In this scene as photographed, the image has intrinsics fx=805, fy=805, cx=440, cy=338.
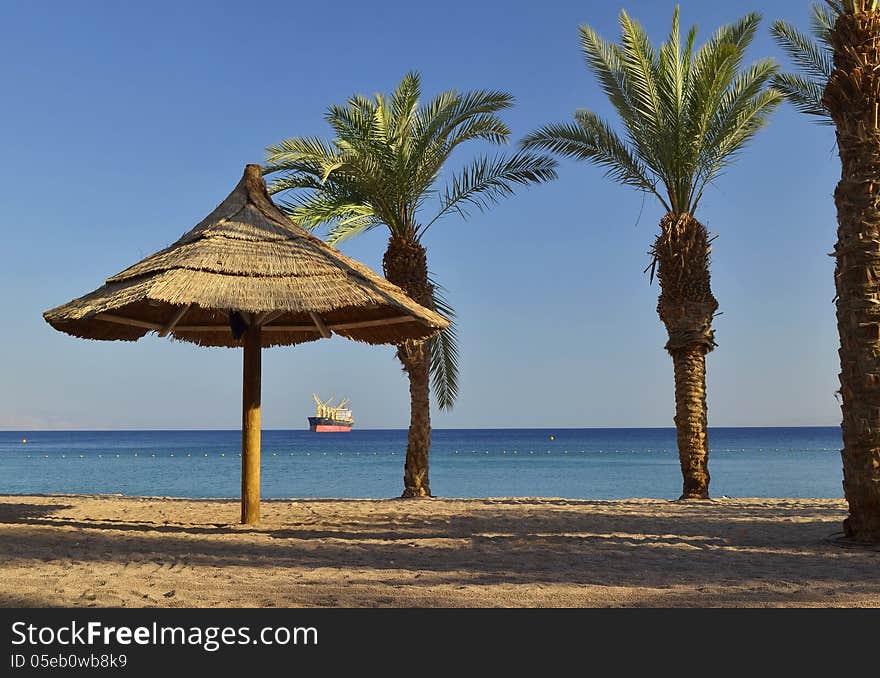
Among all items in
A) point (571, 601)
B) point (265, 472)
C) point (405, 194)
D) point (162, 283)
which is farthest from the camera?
point (265, 472)

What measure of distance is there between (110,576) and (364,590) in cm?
201

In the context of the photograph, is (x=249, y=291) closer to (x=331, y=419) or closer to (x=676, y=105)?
(x=676, y=105)

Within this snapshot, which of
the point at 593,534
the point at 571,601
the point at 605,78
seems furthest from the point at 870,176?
the point at 605,78

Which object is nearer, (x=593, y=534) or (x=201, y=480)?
(x=593, y=534)

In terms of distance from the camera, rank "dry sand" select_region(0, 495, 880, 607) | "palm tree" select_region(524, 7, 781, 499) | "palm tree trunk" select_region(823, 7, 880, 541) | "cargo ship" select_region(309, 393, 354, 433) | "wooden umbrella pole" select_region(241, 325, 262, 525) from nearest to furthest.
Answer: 1. "dry sand" select_region(0, 495, 880, 607)
2. "palm tree trunk" select_region(823, 7, 880, 541)
3. "wooden umbrella pole" select_region(241, 325, 262, 525)
4. "palm tree" select_region(524, 7, 781, 499)
5. "cargo ship" select_region(309, 393, 354, 433)

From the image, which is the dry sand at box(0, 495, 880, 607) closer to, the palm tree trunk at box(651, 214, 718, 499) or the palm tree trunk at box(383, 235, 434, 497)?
the palm tree trunk at box(651, 214, 718, 499)

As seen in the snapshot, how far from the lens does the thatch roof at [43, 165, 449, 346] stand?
7852mm

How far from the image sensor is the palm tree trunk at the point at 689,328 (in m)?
13.4

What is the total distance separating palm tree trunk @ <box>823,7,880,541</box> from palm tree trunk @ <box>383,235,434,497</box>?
7.54 metres

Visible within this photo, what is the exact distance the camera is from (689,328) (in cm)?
1350

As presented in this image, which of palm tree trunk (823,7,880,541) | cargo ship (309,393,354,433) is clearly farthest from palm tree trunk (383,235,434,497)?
cargo ship (309,393,354,433)

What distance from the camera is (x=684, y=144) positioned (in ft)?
44.0

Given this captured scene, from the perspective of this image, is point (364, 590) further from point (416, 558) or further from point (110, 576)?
point (110, 576)

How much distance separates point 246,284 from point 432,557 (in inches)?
128
